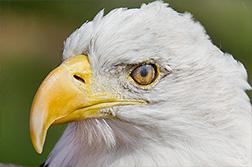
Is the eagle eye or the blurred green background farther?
the blurred green background

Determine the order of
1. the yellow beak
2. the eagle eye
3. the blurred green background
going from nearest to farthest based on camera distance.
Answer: the yellow beak < the eagle eye < the blurred green background

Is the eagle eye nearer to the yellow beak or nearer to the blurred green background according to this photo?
the yellow beak

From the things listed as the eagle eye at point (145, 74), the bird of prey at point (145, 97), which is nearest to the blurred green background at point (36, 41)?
the bird of prey at point (145, 97)

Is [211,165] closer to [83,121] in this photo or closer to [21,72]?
[83,121]

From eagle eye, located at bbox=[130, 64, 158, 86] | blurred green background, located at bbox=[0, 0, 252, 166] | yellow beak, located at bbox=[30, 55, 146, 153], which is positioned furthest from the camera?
blurred green background, located at bbox=[0, 0, 252, 166]

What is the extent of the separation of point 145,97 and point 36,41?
12.6 feet

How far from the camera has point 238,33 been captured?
4.62m

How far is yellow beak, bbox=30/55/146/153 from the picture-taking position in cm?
164

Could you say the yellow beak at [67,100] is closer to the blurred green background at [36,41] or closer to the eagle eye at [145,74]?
the eagle eye at [145,74]

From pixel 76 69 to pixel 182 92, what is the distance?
0.46m

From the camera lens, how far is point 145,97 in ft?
5.84

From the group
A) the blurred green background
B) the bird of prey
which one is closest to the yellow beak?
the bird of prey

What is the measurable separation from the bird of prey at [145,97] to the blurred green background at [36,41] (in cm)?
195

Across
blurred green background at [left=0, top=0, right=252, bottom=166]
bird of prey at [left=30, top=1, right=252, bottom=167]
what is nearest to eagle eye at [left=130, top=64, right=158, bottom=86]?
bird of prey at [left=30, top=1, right=252, bottom=167]
